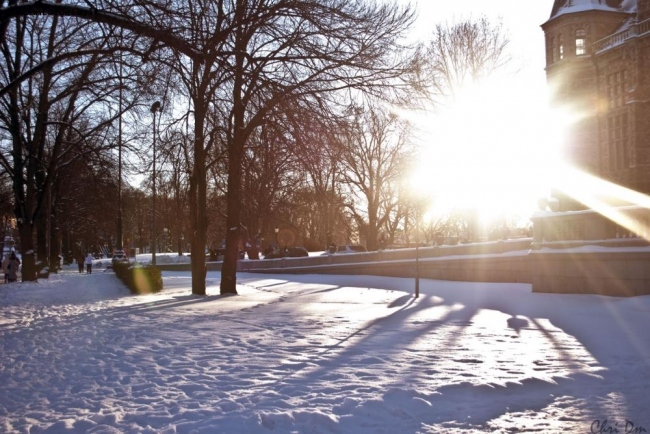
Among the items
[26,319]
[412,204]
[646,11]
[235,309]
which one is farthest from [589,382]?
[412,204]

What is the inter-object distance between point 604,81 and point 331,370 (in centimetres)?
4440

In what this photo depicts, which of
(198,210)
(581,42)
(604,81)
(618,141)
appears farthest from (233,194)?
(581,42)

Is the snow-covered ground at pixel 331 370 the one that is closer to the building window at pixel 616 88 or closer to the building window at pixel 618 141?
the building window at pixel 618 141

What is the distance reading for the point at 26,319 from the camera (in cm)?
1528

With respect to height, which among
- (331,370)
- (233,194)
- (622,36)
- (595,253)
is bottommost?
(331,370)

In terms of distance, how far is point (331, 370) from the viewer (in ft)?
27.0

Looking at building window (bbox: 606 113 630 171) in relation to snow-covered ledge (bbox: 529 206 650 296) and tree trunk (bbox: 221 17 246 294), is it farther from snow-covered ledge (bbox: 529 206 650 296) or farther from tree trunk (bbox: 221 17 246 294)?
tree trunk (bbox: 221 17 246 294)

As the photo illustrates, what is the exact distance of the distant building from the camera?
43031 mm

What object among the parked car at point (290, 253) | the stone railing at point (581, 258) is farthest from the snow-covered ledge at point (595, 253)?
the parked car at point (290, 253)

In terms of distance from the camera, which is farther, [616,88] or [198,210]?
[616,88]

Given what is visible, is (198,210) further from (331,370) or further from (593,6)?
(593,6)

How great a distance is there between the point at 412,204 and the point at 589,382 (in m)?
62.2

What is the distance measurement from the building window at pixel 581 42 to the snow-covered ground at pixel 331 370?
3632 centimetres

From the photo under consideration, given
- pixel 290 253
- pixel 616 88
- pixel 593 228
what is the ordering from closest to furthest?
pixel 593 228, pixel 616 88, pixel 290 253
